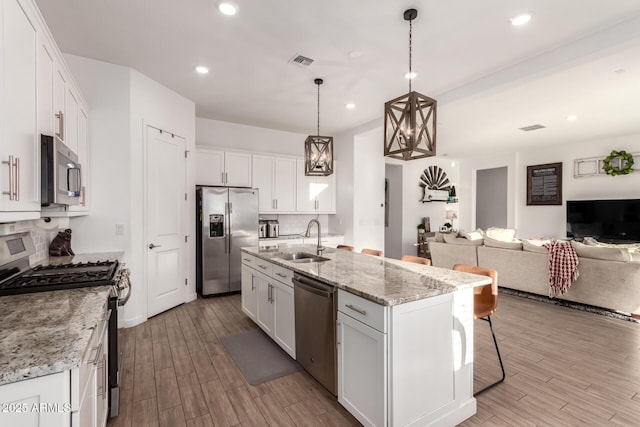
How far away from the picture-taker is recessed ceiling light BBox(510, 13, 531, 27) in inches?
96.7

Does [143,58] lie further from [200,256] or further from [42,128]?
[200,256]

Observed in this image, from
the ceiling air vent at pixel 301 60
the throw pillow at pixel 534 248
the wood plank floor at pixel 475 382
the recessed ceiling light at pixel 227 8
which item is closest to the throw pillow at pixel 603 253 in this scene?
the throw pillow at pixel 534 248

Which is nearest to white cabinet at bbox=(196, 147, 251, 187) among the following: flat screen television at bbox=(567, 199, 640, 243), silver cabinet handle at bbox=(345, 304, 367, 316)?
silver cabinet handle at bbox=(345, 304, 367, 316)

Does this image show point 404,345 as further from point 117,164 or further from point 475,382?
point 117,164

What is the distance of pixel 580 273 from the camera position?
4008mm

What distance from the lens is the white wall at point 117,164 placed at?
3.30 meters

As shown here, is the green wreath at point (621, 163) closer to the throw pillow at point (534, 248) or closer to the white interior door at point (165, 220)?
the throw pillow at point (534, 248)

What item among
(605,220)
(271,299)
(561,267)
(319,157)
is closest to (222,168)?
(319,157)

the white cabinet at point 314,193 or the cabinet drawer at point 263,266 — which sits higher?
the white cabinet at point 314,193

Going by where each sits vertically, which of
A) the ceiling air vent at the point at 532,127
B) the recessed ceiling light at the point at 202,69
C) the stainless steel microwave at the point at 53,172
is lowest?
the stainless steel microwave at the point at 53,172

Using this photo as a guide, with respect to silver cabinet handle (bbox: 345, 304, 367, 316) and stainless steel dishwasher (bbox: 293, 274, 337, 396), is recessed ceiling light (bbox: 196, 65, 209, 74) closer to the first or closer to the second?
stainless steel dishwasher (bbox: 293, 274, 337, 396)

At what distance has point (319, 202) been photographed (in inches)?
242

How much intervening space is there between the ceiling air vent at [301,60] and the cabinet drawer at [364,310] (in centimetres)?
247


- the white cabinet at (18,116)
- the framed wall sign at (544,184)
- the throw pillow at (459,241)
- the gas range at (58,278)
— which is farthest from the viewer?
the framed wall sign at (544,184)
